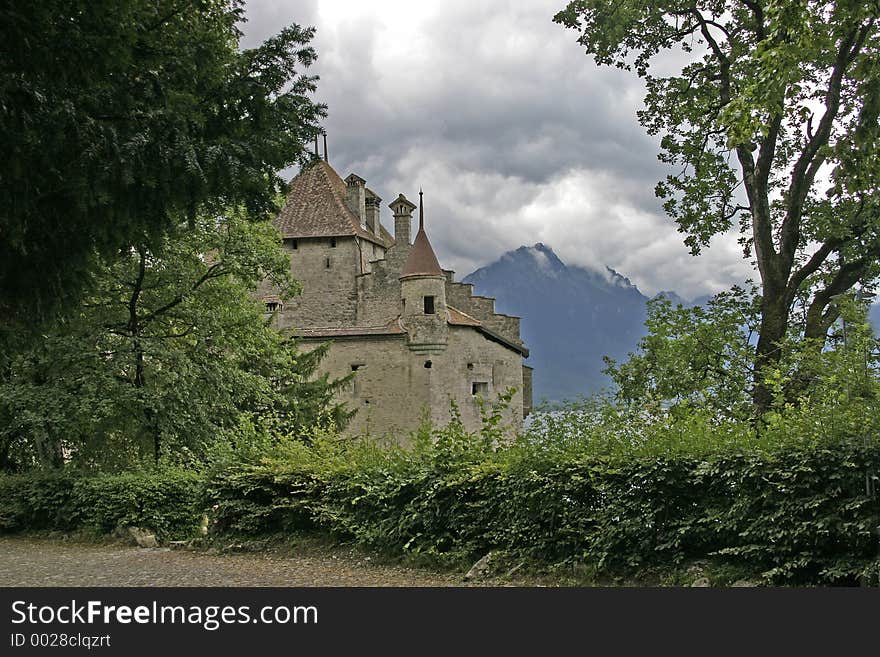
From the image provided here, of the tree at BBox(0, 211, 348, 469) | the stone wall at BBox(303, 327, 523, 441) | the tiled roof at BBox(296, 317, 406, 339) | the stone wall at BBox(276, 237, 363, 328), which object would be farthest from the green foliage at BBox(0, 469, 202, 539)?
the stone wall at BBox(276, 237, 363, 328)

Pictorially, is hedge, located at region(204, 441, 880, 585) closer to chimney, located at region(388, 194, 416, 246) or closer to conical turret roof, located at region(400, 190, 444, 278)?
conical turret roof, located at region(400, 190, 444, 278)

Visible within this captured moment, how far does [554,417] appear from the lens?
29.0 ft

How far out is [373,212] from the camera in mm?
40625

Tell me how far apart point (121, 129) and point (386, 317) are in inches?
1125

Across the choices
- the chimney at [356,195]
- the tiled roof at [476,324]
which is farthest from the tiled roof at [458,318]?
the chimney at [356,195]

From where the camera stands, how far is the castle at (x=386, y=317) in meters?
33.0

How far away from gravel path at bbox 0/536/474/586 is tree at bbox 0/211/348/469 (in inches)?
113

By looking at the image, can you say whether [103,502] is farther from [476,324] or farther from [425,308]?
[476,324]

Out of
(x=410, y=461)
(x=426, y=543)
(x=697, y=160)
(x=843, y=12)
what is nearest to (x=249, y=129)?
(x=410, y=461)

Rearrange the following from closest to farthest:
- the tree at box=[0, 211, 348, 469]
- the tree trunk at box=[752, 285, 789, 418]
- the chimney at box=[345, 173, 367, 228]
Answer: the tree at box=[0, 211, 348, 469] < the tree trunk at box=[752, 285, 789, 418] < the chimney at box=[345, 173, 367, 228]

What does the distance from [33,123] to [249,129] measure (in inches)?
81.2

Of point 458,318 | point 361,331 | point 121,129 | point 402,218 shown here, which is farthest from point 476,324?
point 121,129

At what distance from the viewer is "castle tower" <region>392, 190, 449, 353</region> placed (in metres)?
32.9

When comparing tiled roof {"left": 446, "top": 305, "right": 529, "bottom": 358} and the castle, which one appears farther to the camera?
tiled roof {"left": 446, "top": 305, "right": 529, "bottom": 358}
